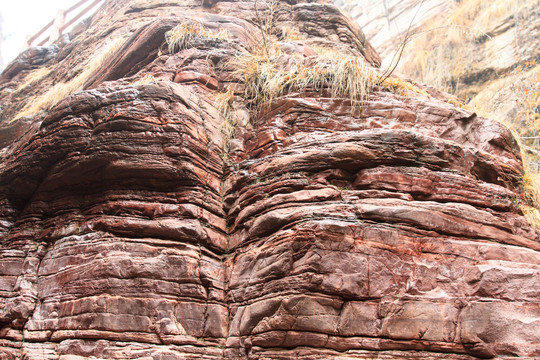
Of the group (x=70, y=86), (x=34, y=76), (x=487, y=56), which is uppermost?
(x=487, y=56)

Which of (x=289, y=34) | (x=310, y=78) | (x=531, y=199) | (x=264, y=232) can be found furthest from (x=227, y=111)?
(x=531, y=199)

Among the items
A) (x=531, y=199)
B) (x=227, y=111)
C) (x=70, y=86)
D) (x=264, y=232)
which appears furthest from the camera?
(x=70, y=86)

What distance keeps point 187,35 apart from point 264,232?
14.4 ft

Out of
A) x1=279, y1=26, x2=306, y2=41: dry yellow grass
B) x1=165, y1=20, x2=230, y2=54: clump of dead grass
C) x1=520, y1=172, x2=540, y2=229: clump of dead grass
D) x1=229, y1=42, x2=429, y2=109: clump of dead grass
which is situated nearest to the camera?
x1=520, y1=172, x2=540, y2=229: clump of dead grass

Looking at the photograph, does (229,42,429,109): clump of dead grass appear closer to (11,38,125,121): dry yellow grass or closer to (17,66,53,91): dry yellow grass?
(11,38,125,121): dry yellow grass

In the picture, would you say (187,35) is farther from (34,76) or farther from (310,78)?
(34,76)

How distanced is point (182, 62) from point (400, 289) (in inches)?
194

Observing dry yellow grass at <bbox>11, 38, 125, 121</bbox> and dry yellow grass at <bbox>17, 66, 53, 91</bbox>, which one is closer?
dry yellow grass at <bbox>11, 38, 125, 121</bbox>

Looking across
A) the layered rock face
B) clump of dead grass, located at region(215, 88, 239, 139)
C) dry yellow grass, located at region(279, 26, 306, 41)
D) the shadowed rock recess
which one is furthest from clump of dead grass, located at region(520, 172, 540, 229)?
dry yellow grass, located at region(279, 26, 306, 41)

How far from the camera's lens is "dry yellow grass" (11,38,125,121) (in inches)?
330

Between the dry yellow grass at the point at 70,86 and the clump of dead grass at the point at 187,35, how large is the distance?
6.84 feet

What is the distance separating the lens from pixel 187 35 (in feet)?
22.6

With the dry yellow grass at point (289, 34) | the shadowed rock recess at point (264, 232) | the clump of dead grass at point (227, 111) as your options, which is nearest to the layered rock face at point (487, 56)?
the dry yellow grass at point (289, 34)

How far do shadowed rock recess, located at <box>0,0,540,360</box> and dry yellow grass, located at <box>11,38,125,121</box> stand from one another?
356cm
